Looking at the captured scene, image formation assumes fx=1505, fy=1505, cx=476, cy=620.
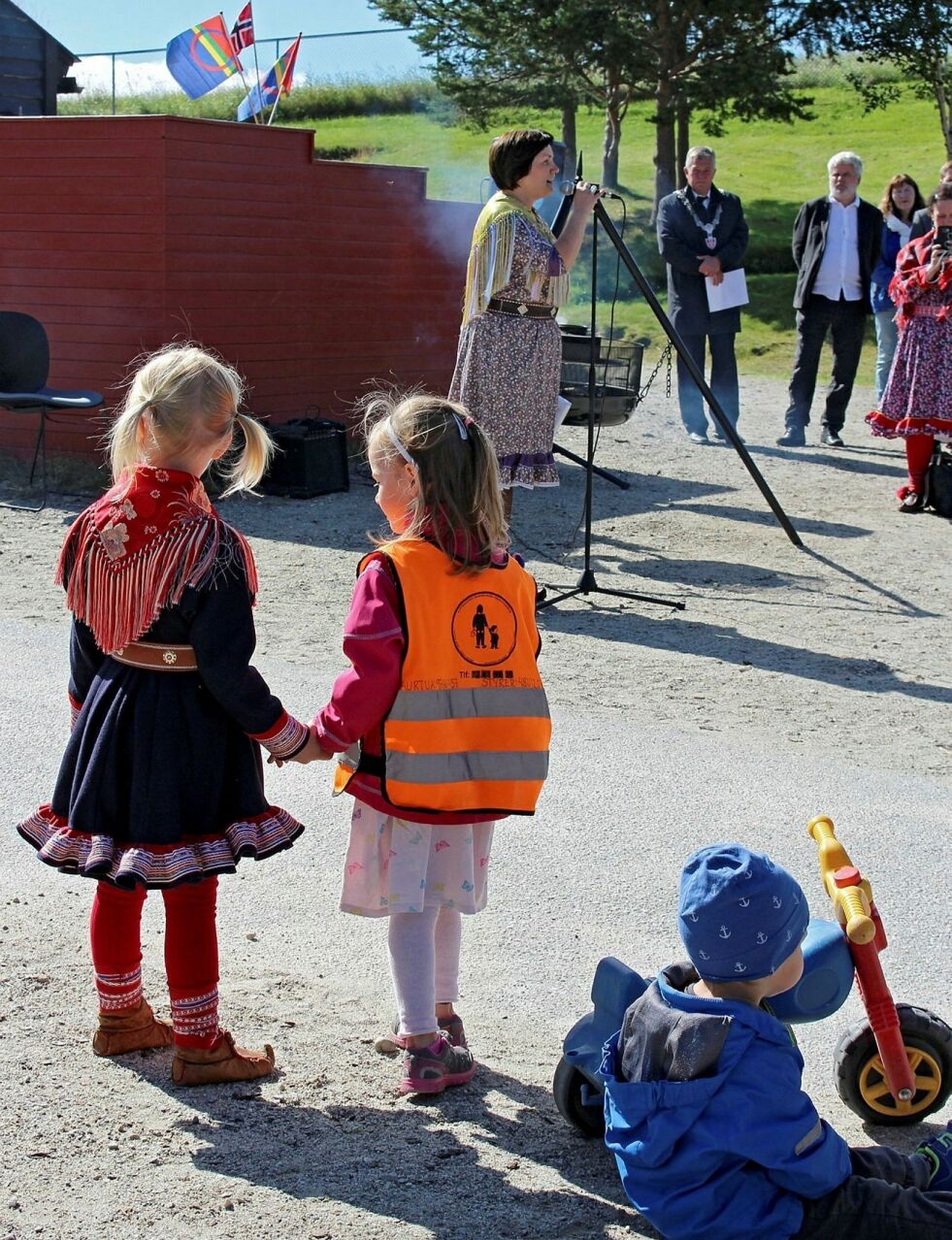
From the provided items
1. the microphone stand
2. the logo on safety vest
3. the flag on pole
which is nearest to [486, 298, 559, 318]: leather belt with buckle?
the microphone stand

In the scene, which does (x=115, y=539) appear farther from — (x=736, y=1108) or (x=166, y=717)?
(x=736, y=1108)

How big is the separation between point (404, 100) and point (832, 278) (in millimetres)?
17565

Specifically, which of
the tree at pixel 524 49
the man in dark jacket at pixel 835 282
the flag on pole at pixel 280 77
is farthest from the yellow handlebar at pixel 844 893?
the tree at pixel 524 49

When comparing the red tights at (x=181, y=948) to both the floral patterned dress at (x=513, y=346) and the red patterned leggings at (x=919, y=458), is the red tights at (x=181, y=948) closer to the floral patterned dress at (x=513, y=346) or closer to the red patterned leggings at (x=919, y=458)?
the floral patterned dress at (x=513, y=346)

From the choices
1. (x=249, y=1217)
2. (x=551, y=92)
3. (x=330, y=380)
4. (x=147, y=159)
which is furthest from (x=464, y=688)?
(x=551, y=92)

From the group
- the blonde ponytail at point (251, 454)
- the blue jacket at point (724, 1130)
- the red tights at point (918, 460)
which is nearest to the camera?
the blue jacket at point (724, 1130)

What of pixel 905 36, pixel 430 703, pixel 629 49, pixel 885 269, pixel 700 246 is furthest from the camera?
pixel 905 36

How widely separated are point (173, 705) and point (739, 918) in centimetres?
115

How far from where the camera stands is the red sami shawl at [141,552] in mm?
2842

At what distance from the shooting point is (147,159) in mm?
10086

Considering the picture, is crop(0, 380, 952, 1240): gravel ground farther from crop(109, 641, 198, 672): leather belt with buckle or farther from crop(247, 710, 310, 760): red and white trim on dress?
crop(109, 641, 198, 672): leather belt with buckle

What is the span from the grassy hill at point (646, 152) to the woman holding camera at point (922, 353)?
6.97 m

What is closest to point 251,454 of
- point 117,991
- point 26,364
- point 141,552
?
point 141,552

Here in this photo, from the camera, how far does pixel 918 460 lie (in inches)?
379
